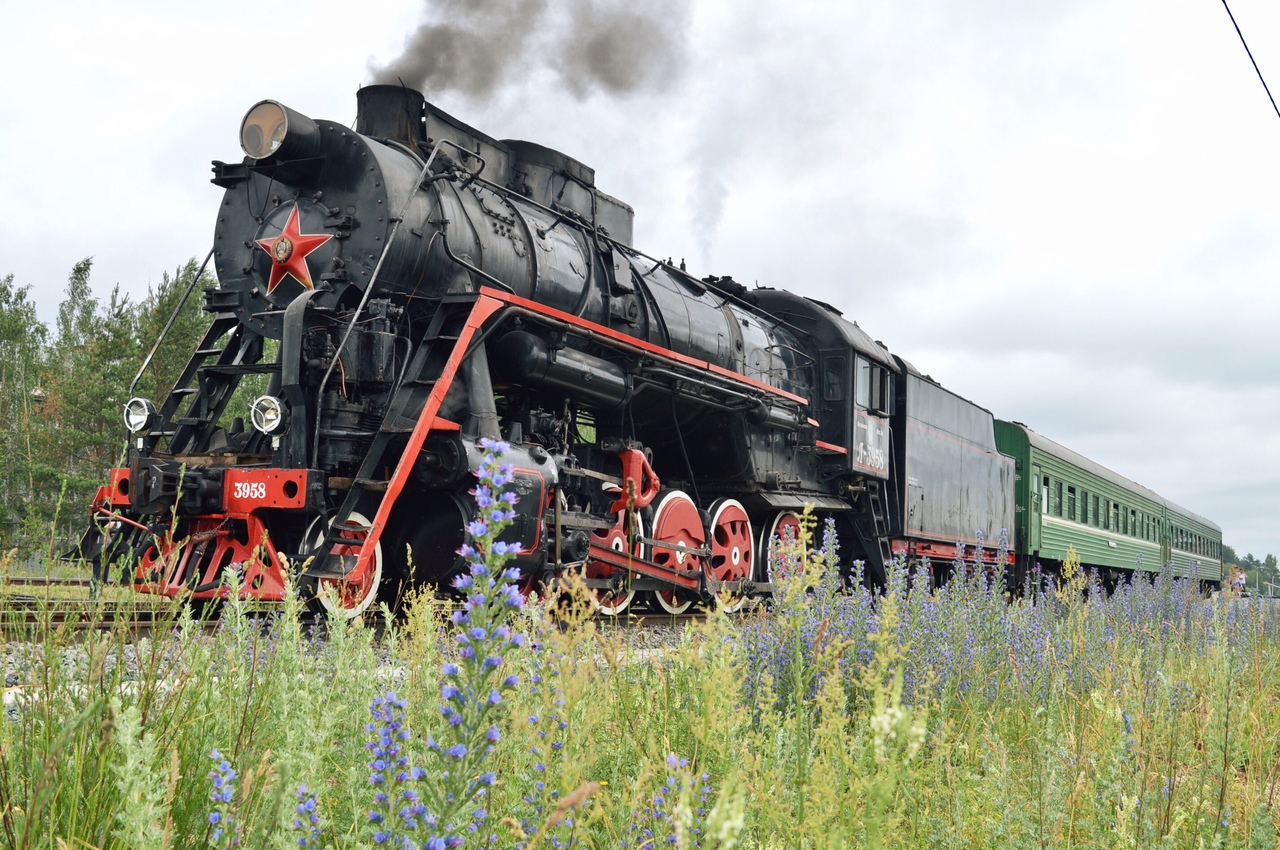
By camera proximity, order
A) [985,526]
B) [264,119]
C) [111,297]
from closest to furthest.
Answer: [264,119]
[985,526]
[111,297]

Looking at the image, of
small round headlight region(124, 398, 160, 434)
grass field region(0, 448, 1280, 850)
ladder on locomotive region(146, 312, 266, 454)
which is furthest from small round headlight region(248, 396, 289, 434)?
grass field region(0, 448, 1280, 850)

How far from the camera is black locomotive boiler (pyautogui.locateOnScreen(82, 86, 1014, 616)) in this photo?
6.26 m

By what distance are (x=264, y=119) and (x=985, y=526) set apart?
12.5 m

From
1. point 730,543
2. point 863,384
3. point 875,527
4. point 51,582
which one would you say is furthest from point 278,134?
point 875,527

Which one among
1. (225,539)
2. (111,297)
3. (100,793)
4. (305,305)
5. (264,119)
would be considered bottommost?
(100,793)

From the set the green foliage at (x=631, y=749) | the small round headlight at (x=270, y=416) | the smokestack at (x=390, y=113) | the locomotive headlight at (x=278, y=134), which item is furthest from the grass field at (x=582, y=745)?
the smokestack at (x=390, y=113)

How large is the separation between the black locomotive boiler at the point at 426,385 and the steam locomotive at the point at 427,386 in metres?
0.02

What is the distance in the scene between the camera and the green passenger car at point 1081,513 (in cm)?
1828

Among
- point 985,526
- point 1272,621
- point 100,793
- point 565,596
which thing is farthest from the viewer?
point 985,526

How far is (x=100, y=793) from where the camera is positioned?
6.56ft

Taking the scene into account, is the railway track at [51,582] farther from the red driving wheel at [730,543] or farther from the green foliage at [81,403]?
the green foliage at [81,403]

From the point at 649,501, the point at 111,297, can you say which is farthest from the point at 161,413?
the point at 111,297

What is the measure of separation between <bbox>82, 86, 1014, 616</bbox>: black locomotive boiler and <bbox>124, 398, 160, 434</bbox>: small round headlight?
15mm

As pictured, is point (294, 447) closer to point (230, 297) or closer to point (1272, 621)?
point (230, 297)
